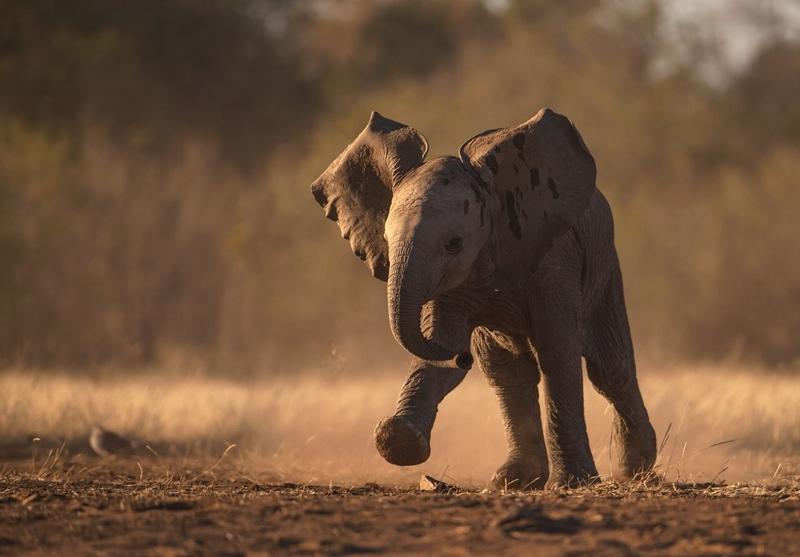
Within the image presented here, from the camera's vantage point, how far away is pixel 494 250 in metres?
7.68

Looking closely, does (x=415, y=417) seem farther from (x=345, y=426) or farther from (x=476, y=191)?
(x=345, y=426)

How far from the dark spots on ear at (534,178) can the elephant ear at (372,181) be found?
60cm

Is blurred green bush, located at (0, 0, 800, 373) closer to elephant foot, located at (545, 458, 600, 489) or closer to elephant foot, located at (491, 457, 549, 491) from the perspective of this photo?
elephant foot, located at (491, 457, 549, 491)

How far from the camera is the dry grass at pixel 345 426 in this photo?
1027 cm

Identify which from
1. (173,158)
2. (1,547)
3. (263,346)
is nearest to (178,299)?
(263,346)

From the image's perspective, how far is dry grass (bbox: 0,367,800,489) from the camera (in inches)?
404

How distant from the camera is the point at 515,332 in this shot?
8102mm

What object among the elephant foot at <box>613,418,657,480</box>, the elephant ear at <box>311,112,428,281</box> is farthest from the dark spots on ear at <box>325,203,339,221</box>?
the elephant foot at <box>613,418,657,480</box>

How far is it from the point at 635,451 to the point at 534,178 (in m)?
2.08

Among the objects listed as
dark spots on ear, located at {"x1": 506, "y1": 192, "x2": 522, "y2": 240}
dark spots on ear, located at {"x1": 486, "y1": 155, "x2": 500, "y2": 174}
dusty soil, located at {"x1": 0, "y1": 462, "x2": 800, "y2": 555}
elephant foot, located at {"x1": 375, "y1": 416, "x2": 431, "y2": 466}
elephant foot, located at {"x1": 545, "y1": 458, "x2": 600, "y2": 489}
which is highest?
dark spots on ear, located at {"x1": 486, "y1": 155, "x2": 500, "y2": 174}

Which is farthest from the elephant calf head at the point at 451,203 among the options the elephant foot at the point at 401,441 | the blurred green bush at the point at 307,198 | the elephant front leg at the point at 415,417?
the blurred green bush at the point at 307,198

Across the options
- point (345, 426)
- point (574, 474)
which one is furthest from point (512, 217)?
point (345, 426)

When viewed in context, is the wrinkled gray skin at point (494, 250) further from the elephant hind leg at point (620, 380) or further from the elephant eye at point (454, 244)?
the elephant hind leg at point (620, 380)

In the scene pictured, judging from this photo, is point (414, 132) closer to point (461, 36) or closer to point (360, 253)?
point (360, 253)
